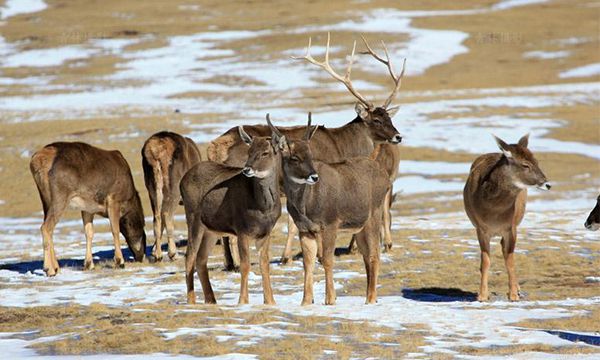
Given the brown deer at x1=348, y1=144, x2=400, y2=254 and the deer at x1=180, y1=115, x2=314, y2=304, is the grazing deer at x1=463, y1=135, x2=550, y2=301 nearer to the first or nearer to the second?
the deer at x1=180, y1=115, x2=314, y2=304

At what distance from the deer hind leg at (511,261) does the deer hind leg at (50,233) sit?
7360 mm

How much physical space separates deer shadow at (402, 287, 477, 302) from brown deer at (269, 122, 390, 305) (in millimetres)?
1599

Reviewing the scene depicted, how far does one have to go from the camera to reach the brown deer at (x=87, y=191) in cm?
1798

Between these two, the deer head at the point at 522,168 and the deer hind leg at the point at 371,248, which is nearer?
the deer hind leg at the point at 371,248

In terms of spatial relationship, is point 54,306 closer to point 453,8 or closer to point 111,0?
point 453,8

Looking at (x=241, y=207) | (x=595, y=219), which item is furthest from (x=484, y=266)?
(x=241, y=207)

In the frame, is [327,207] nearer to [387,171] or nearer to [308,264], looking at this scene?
[308,264]

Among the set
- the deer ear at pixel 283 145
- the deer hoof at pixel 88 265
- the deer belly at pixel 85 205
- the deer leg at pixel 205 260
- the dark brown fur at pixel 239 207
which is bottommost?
the deer hoof at pixel 88 265

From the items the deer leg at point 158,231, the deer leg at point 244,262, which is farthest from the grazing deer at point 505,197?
the deer leg at point 158,231

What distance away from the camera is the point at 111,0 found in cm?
10675

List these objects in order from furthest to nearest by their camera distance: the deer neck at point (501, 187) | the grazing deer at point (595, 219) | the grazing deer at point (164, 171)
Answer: the grazing deer at point (164, 171)
the deer neck at point (501, 187)
the grazing deer at point (595, 219)

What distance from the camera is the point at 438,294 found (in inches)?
624

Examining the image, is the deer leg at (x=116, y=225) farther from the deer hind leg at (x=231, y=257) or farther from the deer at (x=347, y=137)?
the deer at (x=347, y=137)

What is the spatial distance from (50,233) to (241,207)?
5.42 meters
